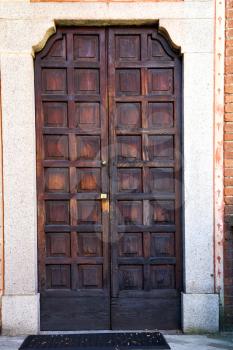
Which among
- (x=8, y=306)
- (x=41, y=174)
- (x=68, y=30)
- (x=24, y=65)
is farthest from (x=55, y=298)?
(x=68, y=30)

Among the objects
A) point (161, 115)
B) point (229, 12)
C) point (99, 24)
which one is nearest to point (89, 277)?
point (161, 115)

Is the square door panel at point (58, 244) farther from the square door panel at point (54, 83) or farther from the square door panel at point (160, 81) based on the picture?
the square door panel at point (160, 81)

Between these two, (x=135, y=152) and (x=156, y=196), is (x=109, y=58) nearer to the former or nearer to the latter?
(x=135, y=152)

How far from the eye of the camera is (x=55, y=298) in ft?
17.1

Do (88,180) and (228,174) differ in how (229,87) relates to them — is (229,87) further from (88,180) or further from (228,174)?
(88,180)

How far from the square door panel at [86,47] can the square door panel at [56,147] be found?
92 cm

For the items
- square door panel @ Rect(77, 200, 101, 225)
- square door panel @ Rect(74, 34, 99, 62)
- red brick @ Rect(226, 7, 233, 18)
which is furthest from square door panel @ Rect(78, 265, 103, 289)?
red brick @ Rect(226, 7, 233, 18)

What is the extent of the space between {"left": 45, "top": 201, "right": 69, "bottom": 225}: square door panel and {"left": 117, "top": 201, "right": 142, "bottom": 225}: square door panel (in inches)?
23.4

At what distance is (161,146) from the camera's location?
206 inches

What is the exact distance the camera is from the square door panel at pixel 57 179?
5207 millimetres

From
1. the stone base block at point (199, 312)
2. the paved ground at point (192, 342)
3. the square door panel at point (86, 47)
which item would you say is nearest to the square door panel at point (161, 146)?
the square door panel at point (86, 47)

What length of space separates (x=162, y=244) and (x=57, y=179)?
1387 mm

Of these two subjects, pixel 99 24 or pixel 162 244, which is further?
pixel 162 244

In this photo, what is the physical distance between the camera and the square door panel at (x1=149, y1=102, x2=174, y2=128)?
17.1ft
